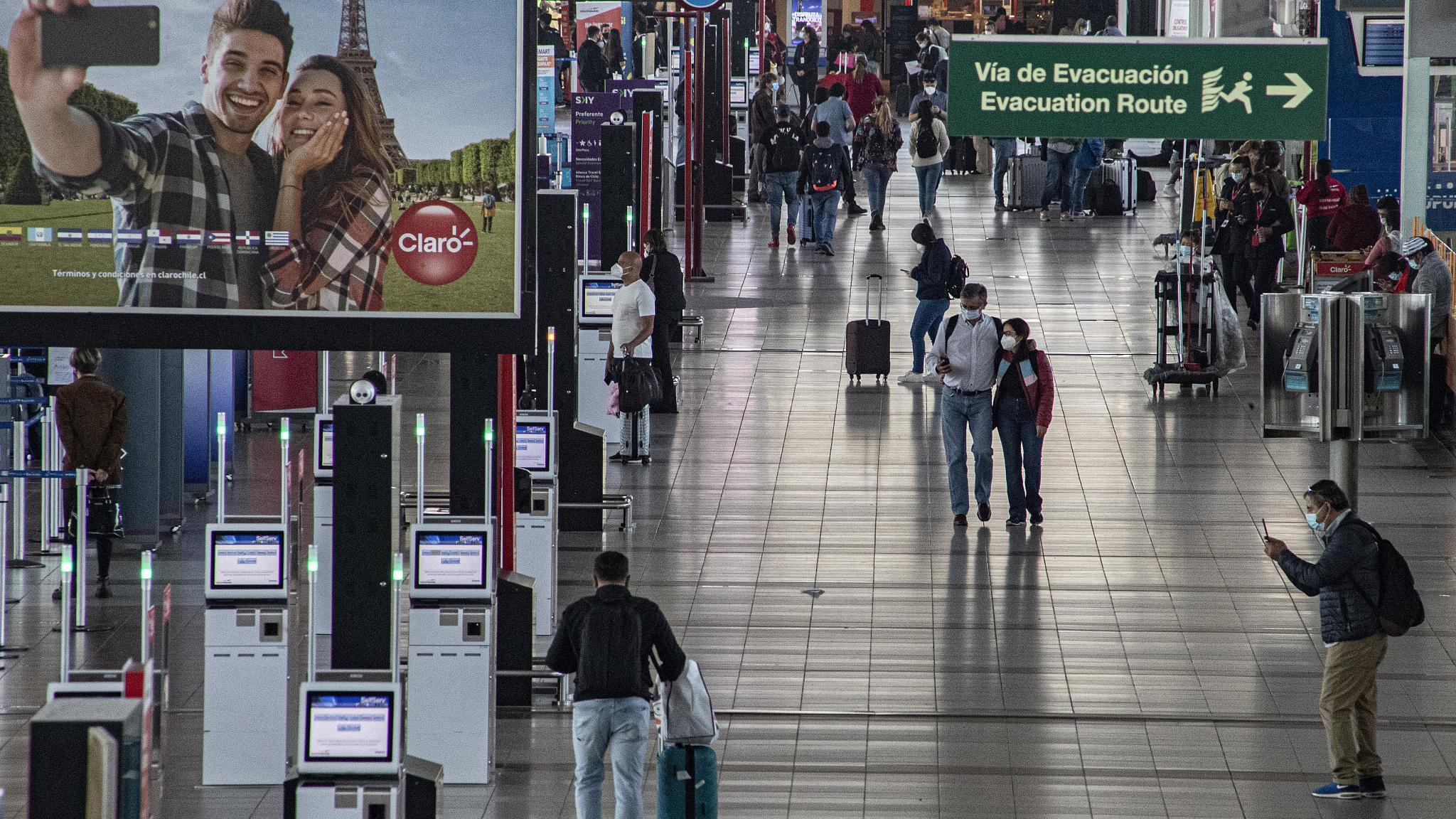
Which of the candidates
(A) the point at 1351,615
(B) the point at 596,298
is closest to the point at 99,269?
(A) the point at 1351,615

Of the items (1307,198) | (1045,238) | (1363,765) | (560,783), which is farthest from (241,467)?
(1045,238)

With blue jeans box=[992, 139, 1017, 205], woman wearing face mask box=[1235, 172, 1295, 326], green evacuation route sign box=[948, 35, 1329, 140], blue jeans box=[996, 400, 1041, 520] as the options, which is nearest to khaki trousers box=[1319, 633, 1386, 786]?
green evacuation route sign box=[948, 35, 1329, 140]

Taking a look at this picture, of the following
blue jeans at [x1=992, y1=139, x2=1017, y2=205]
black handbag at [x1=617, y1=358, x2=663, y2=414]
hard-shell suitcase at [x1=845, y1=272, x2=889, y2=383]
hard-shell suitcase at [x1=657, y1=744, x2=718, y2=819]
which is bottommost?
hard-shell suitcase at [x1=657, y1=744, x2=718, y2=819]

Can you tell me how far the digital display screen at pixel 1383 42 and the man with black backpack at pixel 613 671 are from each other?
15.6 metres

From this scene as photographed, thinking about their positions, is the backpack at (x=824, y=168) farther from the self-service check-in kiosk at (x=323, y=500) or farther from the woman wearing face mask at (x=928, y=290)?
the self-service check-in kiosk at (x=323, y=500)

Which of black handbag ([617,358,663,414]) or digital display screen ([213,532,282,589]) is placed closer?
digital display screen ([213,532,282,589])

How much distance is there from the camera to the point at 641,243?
917 inches

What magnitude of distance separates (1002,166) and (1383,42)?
1010 centimetres

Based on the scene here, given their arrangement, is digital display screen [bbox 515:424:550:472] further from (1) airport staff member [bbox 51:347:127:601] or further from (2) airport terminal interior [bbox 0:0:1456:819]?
(1) airport staff member [bbox 51:347:127:601]

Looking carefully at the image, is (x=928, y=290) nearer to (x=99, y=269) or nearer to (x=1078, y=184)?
(x=99, y=269)

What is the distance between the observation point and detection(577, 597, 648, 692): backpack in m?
8.12

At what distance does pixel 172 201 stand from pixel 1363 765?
5701 millimetres

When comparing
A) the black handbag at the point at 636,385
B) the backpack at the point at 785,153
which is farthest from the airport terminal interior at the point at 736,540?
the backpack at the point at 785,153

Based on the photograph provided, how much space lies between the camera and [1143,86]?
403 inches
